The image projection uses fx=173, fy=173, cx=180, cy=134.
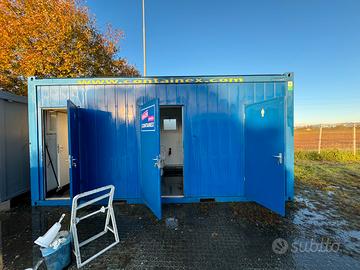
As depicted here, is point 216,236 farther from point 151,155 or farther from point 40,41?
point 40,41

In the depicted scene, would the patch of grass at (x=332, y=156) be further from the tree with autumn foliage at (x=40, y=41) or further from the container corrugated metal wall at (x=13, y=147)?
the tree with autumn foliage at (x=40, y=41)

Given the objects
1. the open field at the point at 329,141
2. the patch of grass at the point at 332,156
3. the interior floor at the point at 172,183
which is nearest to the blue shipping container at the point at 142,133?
the interior floor at the point at 172,183

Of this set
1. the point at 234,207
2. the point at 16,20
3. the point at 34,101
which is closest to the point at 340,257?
the point at 234,207

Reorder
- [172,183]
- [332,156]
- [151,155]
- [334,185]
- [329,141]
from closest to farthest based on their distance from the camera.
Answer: [151,155] < [334,185] < [172,183] < [332,156] < [329,141]

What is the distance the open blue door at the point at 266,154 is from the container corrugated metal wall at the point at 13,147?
17.9 feet

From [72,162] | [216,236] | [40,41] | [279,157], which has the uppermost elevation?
[40,41]

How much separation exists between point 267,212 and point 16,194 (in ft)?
19.0

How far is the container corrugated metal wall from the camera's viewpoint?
12.8 ft

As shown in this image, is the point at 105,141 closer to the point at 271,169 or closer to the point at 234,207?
the point at 234,207

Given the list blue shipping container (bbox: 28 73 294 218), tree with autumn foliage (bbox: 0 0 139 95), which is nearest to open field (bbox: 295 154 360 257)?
blue shipping container (bbox: 28 73 294 218)

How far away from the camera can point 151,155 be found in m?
3.28

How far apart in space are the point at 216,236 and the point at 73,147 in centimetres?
314
